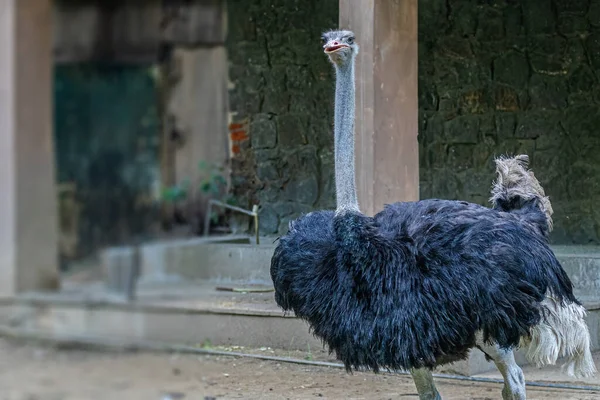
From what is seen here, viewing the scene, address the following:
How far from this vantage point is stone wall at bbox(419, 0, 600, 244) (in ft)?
25.1

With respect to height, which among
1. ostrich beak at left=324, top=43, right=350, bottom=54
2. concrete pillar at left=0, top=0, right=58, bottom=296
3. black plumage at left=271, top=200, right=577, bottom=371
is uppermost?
ostrich beak at left=324, top=43, right=350, bottom=54

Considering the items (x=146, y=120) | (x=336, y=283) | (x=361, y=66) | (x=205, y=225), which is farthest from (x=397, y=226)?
(x=205, y=225)

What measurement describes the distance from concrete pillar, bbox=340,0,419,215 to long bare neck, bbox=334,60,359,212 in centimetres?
118

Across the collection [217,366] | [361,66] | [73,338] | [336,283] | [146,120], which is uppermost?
[361,66]

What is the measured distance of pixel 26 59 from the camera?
102 centimetres

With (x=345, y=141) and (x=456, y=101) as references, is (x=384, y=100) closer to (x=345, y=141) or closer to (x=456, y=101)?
(x=345, y=141)

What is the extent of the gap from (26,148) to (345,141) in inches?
120

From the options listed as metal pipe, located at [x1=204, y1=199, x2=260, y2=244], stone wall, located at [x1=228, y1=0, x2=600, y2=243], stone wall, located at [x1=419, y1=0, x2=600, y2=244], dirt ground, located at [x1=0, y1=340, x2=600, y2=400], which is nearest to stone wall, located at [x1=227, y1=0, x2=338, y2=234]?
stone wall, located at [x1=228, y1=0, x2=600, y2=243]

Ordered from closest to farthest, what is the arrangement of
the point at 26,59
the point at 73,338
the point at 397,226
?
the point at 26,59
the point at 73,338
the point at 397,226

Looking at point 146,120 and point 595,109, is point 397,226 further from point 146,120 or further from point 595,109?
point 595,109

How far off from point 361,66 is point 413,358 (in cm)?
212

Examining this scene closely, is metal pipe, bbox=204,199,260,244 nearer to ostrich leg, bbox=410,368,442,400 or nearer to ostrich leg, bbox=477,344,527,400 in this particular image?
ostrich leg, bbox=410,368,442,400

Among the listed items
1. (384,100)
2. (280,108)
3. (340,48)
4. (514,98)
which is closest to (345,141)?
(340,48)

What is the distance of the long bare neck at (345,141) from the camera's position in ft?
12.8
